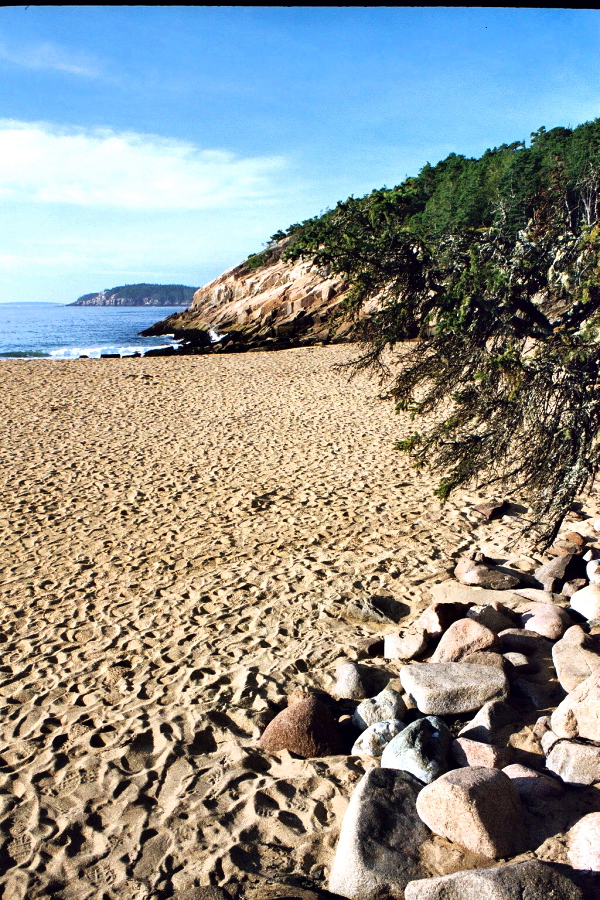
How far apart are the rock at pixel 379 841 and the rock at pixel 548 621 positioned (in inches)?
92.6

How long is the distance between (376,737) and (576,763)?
127 centimetres

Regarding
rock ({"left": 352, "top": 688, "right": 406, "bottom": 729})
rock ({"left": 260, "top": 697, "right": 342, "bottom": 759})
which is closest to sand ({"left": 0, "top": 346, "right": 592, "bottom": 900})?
rock ({"left": 260, "top": 697, "right": 342, "bottom": 759})

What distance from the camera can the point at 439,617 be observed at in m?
5.80

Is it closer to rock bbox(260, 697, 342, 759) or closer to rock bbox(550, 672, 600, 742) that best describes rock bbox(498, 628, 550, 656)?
rock bbox(550, 672, 600, 742)

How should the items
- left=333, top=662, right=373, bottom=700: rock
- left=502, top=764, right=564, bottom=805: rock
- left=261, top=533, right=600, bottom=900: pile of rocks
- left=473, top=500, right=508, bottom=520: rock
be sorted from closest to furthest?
1. left=261, top=533, right=600, bottom=900: pile of rocks
2. left=502, top=764, right=564, bottom=805: rock
3. left=333, top=662, right=373, bottom=700: rock
4. left=473, top=500, right=508, bottom=520: rock

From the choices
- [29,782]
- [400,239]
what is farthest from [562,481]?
[29,782]

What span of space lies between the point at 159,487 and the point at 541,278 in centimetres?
681

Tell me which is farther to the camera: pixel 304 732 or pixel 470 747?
pixel 304 732

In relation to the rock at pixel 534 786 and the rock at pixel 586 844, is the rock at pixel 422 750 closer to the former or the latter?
the rock at pixel 534 786

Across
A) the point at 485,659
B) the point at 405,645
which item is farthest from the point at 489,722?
the point at 405,645

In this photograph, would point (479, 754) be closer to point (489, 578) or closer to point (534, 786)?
point (534, 786)

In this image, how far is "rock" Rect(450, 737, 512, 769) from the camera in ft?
13.1

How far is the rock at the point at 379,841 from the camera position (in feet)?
10.8

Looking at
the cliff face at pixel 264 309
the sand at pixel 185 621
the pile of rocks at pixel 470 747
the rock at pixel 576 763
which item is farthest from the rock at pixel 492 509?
the cliff face at pixel 264 309
